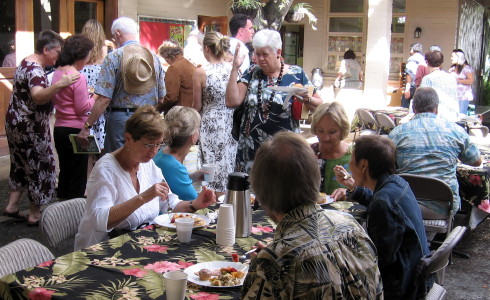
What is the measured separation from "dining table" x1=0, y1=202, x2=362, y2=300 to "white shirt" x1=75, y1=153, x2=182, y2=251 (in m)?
0.16

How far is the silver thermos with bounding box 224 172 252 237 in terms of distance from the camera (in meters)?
2.75

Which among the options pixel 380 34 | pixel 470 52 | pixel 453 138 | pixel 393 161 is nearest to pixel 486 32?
pixel 470 52

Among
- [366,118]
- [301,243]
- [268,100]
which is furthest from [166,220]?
[366,118]

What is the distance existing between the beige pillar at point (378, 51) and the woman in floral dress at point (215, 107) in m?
6.59

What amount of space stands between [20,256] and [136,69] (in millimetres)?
2599

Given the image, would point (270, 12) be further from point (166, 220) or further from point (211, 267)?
point (211, 267)

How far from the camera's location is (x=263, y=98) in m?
4.25

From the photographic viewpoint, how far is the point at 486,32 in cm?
2162

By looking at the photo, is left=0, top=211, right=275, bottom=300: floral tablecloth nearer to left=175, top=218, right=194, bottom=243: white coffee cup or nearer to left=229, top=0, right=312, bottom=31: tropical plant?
left=175, top=218, right=194, bottom=243: white coffee cup

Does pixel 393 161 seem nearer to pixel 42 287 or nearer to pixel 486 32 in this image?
pixel 42 287

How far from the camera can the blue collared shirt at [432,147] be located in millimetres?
4398

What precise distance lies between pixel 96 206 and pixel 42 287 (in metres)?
0.80

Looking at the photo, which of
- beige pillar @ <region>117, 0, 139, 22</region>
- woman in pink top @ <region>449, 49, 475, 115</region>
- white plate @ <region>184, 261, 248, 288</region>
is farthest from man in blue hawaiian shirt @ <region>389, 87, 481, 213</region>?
woman in pink top @ <region>449, 49, 475, 115</region>

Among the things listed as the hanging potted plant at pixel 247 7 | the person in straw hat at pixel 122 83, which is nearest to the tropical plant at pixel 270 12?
the hanging potted plant at pixel 247 7
